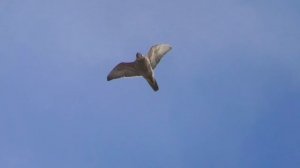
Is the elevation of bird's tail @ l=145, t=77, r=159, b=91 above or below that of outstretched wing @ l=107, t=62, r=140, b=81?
below

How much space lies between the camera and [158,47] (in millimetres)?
40531

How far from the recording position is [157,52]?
4034 centimetres

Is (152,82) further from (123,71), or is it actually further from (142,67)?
(123,71)

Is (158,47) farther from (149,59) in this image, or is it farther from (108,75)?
(108,75)

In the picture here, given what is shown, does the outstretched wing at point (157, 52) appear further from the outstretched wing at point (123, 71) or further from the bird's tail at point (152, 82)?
the outstretched wing at point (123, 71)

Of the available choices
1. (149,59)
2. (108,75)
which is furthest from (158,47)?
(108,75)

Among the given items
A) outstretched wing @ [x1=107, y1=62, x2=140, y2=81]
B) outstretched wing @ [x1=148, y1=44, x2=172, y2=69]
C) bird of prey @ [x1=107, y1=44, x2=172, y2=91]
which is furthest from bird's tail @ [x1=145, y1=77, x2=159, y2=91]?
outstretched wing @ [x1=148, y1=44, x2=172, y2=69]

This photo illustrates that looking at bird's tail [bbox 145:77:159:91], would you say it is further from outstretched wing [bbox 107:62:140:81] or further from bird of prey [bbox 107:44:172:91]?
outstretched wing [bbox 107:62:140:81]

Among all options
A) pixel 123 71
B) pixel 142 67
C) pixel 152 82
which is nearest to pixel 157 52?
pixel 142 67

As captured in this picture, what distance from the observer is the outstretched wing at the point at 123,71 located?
38519 mm

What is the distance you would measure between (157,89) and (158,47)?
11.9 ft

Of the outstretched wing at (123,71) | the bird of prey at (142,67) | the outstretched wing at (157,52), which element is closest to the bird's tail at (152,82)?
the bird of prey at (142,67)

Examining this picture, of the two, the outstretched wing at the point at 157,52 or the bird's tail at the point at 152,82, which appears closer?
the bird's tail at the point at 152,82

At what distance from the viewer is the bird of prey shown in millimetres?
38031
